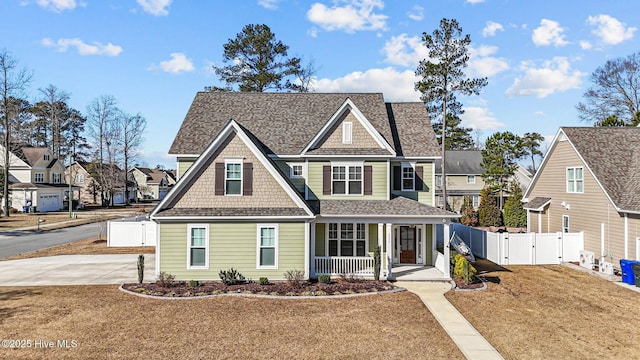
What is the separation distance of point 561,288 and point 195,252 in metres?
16.0

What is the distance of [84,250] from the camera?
24828 millimetres

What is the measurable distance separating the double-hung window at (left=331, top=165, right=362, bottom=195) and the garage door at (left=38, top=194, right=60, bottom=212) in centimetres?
5285

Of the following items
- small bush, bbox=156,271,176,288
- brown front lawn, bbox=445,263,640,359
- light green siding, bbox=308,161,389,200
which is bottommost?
brown front lawn, bbox=445,263,640,359

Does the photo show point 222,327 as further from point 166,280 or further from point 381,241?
point 381,241

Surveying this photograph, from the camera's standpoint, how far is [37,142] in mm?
78188

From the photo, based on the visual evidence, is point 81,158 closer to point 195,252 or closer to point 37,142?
point 37,142

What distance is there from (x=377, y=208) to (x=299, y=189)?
166 inches

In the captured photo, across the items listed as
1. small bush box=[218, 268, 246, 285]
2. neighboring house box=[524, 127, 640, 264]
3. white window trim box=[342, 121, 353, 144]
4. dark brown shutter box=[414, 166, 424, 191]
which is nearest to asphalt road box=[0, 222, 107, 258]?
small bush box=[218, 268, 246, 285]

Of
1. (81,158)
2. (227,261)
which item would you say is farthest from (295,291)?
(81,158)

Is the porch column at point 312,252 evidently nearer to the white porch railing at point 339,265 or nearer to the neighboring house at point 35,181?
the white porch railing at point 339,265

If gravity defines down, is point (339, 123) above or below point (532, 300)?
above

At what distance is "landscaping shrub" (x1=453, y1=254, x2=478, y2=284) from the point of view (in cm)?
1623

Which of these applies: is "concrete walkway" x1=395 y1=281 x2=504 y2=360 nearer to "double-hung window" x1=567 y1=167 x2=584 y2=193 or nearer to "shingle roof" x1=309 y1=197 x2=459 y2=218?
"shingle roof" x1=309 y1=197 x2=459 y2=218

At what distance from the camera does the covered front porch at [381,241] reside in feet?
56.4
